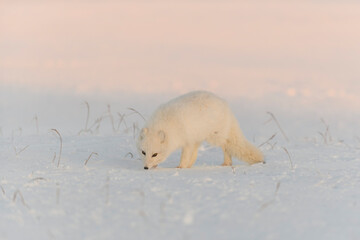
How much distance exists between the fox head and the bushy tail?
2.87ft

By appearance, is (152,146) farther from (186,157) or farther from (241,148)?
(241,148)

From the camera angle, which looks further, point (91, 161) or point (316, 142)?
point (316, 142)

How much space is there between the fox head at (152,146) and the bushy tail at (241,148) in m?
0.87

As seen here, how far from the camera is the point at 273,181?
3814 mm

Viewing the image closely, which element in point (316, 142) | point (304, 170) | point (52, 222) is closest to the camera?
point (52, 222)

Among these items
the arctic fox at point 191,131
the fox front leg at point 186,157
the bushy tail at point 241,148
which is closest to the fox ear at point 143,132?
the arctic fox at point 191,131

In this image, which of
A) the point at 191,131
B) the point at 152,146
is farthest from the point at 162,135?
the point at 191,131

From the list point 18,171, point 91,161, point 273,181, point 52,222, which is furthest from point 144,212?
point 91,161

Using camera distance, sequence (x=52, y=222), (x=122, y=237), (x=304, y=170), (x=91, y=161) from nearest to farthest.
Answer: (x=122, y=237) → (x=52, y=222) → (x=304, y=170) → (x=91, y=161)

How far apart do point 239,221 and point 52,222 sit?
1.11 m

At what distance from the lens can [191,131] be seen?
5.24m

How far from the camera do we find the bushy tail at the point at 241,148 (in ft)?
17.9

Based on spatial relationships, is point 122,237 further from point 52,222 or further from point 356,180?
point 356,180

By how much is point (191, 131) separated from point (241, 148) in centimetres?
67
